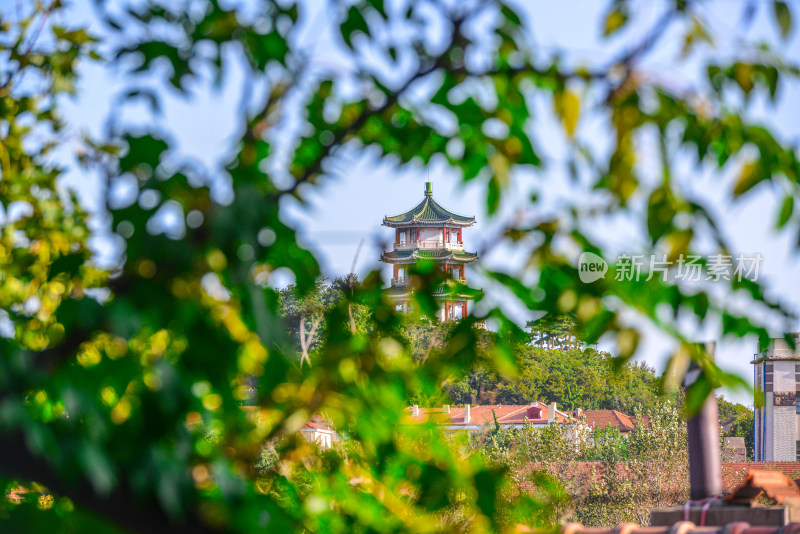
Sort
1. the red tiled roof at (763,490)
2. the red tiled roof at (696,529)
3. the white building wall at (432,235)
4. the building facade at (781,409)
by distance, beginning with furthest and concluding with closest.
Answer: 1. the white building wall at (432,235)
2. the building facade at (781,409)
3. the red tiled roof at (763,490)
4. the red tiled roof at (696,529)

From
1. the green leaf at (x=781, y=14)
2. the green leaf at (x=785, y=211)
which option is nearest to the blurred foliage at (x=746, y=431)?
the green leaf at (x=785, y=211)

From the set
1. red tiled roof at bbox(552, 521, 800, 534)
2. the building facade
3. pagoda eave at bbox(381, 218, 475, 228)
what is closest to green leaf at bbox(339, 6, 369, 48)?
red tiled roof at bbox(552, 521, 800, 534)

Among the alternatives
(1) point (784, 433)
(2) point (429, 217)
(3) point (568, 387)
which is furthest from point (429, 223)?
(1) point (784, 433)

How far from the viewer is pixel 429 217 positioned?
4366 centimetres

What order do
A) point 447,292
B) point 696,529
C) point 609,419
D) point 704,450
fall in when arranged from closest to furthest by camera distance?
1. point 447,292
2. point 696,529
3. point 704,450
4. point 609,419

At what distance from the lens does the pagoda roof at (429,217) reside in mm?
43125

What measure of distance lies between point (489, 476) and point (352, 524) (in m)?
0.31

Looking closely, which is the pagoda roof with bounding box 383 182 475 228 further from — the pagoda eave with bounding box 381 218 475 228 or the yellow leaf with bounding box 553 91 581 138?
the yellow leaf with bounding box 553 91 581 138

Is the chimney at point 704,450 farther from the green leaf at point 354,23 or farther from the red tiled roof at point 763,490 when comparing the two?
the green leaf at point 354,23

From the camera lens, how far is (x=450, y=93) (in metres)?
0.95

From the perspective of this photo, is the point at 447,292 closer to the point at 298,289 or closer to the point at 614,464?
the point at 298,289

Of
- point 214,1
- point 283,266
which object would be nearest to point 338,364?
point 283,266

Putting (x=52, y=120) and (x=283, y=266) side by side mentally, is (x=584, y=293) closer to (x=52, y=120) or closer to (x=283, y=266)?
(x=283, y=266)

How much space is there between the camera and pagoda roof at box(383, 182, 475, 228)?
43125 mm
